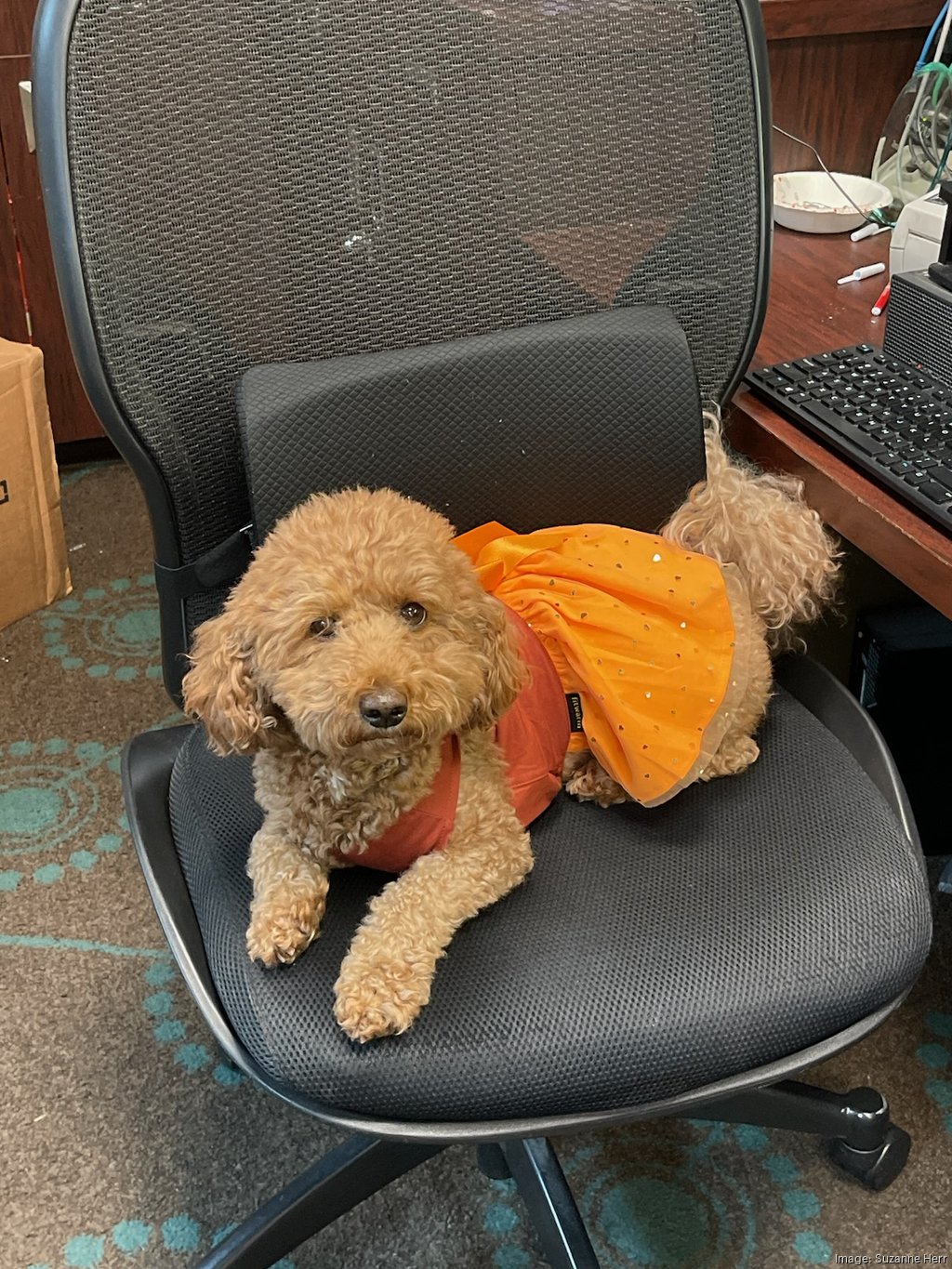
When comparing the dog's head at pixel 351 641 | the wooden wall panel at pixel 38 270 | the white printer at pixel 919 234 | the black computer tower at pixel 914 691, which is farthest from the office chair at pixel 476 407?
the wooden wall panel at pixel 38 270

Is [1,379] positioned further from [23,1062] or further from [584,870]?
[584,870]

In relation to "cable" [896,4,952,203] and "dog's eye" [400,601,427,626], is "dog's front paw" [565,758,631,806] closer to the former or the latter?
"dog's eye" [400,601,427,626]

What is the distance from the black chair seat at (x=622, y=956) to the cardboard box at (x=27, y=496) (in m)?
1.22

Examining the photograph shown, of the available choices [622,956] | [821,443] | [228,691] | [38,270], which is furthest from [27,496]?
[622,956]

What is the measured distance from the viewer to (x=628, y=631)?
114 cm

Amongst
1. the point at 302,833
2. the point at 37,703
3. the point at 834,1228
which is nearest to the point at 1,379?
the point at 37,703

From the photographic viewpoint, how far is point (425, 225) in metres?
1.10

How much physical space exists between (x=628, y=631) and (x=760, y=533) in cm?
16

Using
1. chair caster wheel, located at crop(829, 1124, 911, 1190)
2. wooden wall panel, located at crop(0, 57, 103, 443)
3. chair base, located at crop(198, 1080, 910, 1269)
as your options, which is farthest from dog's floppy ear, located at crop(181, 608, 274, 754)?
wooden wall panel, located at crop(0, 57, 103, 443)

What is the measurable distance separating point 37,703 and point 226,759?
103 cm

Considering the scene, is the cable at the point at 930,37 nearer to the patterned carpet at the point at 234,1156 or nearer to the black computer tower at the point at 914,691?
the black computer tower at the point at 914,691

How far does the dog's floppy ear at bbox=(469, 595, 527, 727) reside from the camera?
39.2 inches

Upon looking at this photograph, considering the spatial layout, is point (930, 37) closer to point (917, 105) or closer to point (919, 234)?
point (917, 105)

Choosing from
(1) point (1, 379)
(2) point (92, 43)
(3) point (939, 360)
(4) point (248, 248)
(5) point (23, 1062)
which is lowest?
(5) point (23, 1062)
